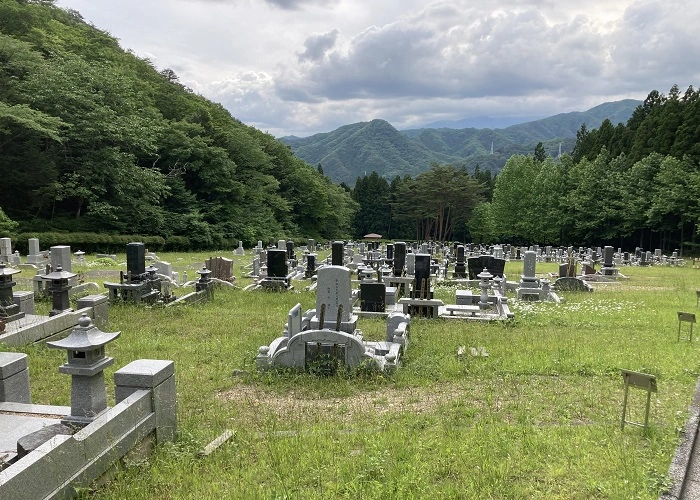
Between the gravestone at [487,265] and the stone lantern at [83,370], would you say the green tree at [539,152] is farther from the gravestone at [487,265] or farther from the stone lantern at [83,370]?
the stone lantern at [83,370]

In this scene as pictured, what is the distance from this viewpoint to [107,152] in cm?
3241

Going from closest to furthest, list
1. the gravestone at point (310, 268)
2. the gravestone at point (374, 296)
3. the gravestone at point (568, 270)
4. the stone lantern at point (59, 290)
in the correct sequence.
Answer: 1. the stone lantern at point (59, 290)
2. the gravestone at point (374, 296)
3. the gravestone at point (568, 270)
4. the gravestone at point (310, 268)

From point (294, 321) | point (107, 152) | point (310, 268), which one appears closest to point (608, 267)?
point (310, 268)

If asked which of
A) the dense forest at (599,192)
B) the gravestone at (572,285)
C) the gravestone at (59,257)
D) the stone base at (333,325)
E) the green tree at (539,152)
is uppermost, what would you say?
the green tree at (539,152)

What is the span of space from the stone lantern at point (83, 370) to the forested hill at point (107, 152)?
27.8 m

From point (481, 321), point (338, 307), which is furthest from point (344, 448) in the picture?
point (481, 321)

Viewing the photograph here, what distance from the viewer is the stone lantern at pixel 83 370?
4875 mm

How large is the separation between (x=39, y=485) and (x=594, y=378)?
26.3ft

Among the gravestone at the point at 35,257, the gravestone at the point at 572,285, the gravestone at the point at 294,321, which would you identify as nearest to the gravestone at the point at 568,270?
the gravestone at the point at 572,285

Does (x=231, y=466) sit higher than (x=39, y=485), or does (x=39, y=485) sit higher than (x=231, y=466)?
(x=39, y=485)

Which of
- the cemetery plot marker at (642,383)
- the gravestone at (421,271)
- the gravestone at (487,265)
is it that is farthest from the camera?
the gravestone at (487,265)

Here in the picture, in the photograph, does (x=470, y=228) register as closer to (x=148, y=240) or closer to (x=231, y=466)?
(x=148, y=240)

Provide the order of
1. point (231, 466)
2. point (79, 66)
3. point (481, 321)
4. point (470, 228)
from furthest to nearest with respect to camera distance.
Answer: point (470, 228), point (79, 66), point (481, 321), point (231, 466)

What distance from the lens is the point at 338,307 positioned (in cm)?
963
